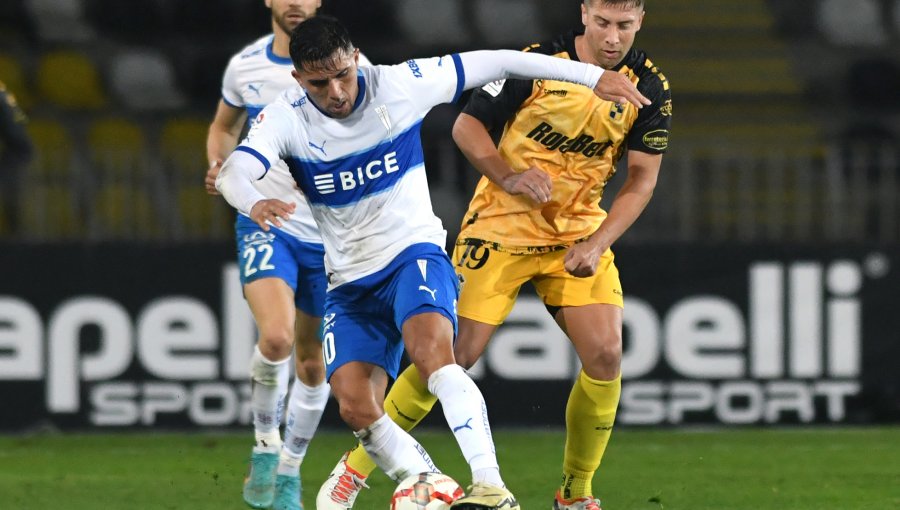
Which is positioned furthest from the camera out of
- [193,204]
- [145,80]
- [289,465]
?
[145,80]

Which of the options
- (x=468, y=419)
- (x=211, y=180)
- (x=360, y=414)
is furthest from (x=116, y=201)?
(x=468, y=419)

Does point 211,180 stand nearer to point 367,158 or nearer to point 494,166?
point 367,158

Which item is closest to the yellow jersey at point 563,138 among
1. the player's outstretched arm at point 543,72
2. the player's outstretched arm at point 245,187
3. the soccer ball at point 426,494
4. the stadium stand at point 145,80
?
the player's outstretched arm at point 543,72

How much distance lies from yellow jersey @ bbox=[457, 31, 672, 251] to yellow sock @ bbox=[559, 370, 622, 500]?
0.61 m

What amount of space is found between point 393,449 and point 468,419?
1.49ft

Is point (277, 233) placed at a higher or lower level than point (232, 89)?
lower

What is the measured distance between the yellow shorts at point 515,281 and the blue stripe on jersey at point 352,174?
0.74m

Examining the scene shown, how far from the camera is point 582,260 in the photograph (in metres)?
5.84

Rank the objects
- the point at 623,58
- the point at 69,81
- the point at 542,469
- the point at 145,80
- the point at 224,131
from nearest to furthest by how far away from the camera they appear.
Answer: the point at 623,58
the point at 224,131
the point at 542,469
the point at 69,81
the point at 145,80

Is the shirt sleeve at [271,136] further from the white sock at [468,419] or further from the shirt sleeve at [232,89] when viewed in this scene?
the shirt sleeve at [232,89]

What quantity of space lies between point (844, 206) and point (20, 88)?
7.85 meters

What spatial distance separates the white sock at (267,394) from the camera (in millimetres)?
6858

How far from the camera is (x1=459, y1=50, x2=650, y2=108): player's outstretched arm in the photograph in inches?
220

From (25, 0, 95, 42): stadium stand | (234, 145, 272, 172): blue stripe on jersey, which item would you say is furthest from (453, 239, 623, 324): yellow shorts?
(25, 0, 95, 42): stadium stand
